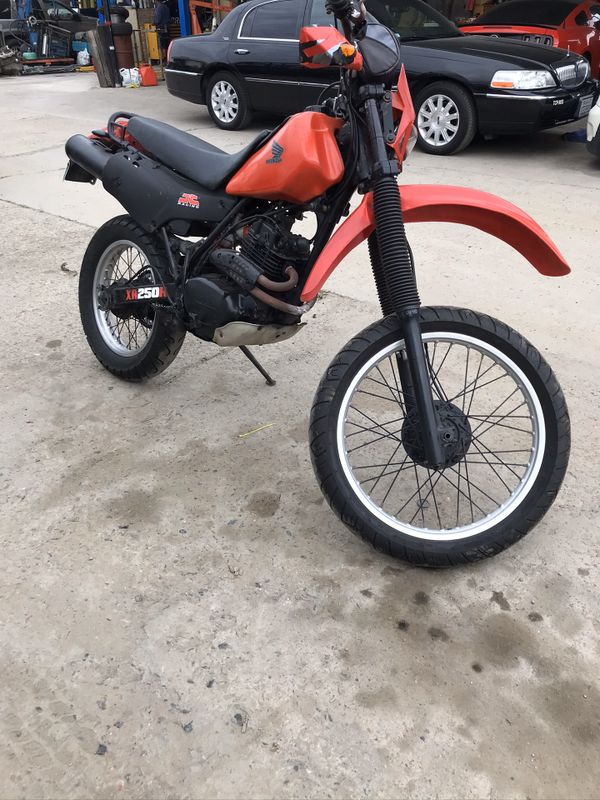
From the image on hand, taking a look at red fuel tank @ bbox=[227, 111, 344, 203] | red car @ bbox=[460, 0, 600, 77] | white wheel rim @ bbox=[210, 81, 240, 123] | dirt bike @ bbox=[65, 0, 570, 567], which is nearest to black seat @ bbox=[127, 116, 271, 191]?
dirt bike @ bbox=[65, 0, 570, 567]

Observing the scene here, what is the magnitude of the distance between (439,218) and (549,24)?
8.88 metres

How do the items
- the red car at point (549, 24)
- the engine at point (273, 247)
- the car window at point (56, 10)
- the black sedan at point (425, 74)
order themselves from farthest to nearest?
1. the car window at point (56, 10)
2. the red car at point (549, 24)
3. the black sedan at point (425, 74)
4. the engine at point (273, 247)

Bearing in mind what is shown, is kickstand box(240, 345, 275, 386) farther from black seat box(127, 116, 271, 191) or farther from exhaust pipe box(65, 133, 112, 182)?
exhaust pipe box(65, 133, 112, 182)

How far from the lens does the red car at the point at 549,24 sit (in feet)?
29.9

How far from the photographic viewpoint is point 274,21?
8320mm

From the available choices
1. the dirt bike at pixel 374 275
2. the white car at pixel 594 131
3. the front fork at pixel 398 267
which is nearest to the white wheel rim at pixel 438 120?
the white car at pixel 594 131

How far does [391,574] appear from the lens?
2.35 m

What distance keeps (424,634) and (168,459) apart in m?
1.32

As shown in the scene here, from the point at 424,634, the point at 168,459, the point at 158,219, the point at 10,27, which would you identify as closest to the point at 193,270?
the point at 158,219

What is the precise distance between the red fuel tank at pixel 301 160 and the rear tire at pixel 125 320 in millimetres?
791

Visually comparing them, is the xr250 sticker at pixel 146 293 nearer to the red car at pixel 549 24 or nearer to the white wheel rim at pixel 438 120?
the white wheel rim at pixel 438 120

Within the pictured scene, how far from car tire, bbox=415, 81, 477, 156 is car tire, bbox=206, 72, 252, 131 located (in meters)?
2.41

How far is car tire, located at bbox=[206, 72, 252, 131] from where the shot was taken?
28.9ft

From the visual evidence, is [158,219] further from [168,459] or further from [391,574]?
[391,574]
